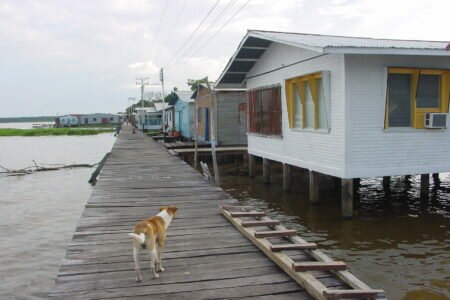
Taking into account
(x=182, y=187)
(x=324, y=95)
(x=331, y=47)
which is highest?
(x=331, y=47)

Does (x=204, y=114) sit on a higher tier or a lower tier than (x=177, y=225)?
higher

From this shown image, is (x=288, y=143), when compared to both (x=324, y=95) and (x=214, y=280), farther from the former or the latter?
(x=214, y=280)

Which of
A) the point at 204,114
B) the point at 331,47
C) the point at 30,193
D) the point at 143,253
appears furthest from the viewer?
the point at 204,114

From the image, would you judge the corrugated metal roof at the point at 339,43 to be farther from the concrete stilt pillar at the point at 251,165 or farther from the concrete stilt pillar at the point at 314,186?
the concrete stilt pillar at the point at 251,165

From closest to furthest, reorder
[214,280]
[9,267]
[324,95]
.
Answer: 1. [214,280]
2. [9,267]
3. [324,95]

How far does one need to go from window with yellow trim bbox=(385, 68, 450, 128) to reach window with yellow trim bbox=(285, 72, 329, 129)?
5.09 ft

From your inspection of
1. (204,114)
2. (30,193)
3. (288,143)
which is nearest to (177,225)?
(288,143)

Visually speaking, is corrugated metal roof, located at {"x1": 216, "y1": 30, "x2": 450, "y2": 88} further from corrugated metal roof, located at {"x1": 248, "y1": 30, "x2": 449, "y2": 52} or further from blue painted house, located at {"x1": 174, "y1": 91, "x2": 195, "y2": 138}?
blue painted house, located at {"x1": 174, "y1": 91, "x2": 195, "y2": 138}

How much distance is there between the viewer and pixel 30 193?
1725 cm

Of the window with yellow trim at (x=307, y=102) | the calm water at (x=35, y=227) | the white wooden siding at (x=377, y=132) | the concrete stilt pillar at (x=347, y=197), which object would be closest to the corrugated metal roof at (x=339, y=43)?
the white wooden siding at (x=377, y=132)

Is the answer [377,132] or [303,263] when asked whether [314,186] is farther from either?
[303,263]

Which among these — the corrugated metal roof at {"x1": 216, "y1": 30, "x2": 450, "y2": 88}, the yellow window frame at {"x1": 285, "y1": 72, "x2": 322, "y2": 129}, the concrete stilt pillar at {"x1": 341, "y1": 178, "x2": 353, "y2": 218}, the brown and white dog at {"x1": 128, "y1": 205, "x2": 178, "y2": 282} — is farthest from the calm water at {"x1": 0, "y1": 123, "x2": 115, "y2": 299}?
the corrugated metal roof at {"x1": 216, "y1": 30, "x2": 450, "y2": 88}

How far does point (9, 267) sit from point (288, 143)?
8370mm

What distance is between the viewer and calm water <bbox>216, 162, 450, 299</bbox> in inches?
280
